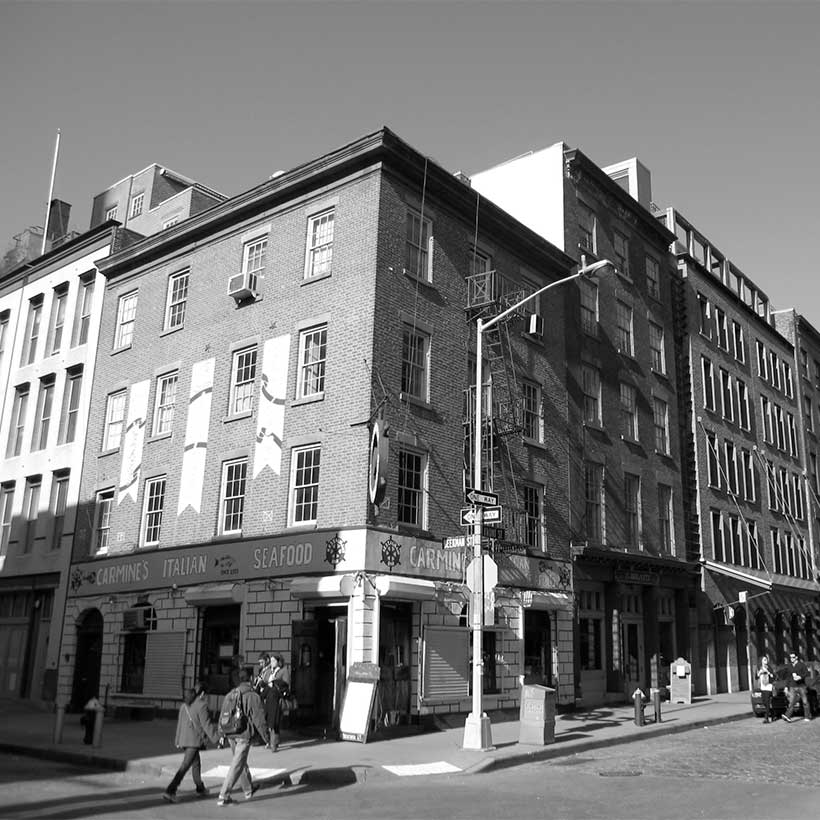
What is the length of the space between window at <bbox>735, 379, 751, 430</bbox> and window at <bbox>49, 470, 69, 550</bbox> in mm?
29665

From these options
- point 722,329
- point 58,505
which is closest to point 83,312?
point 58,505

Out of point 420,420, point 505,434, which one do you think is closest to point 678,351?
point 505,434

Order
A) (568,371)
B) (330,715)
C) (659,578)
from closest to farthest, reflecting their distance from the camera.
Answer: (330,715)
(568,371)
(659,578)

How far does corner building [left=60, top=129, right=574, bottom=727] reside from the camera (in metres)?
Answer: 21.1

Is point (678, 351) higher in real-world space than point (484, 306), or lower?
higher

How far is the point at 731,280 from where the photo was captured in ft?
150

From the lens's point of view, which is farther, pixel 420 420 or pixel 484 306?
pixel 484 306

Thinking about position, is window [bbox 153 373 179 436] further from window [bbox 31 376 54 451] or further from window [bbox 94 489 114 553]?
window [bbox 31 376 54 451]

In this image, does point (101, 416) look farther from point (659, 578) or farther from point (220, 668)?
point (659, 578)

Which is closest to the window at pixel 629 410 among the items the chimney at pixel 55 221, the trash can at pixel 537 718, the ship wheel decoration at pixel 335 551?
the ship wheel decoration at pixel 335 551

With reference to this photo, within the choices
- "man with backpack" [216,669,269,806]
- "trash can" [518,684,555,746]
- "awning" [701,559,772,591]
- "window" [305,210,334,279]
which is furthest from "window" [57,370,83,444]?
"awning" [701,559,772,591]

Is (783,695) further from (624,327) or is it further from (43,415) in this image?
(43,415)

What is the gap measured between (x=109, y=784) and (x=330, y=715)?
7.34 m

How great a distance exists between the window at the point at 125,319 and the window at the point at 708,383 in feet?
78.0
